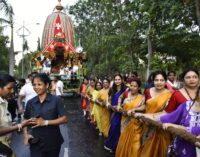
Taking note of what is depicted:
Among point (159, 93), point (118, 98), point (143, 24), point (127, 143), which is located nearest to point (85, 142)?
point (118, 98)

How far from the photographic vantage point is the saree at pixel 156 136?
5.36 meters

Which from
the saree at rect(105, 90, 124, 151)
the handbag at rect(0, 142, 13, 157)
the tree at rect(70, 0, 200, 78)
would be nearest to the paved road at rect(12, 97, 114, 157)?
the saree at rect(105, 90, 124, 151)

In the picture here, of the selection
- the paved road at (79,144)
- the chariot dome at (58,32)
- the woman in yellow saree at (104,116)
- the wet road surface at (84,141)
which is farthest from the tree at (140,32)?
the paved road at (79,144)

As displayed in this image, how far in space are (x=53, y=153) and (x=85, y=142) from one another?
15.9ft

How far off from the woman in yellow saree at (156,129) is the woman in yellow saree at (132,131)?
0.20 m

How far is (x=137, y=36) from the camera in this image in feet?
84.8

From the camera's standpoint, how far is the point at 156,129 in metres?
5.48

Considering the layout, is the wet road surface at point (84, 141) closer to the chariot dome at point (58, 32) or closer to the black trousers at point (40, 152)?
the black trousers at point (40, 152)

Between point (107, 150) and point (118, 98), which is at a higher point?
point (118, 98)

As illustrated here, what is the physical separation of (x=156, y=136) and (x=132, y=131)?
3.74 ft

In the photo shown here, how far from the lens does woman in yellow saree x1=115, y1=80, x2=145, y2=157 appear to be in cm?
636

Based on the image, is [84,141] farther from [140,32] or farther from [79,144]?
[140,32]

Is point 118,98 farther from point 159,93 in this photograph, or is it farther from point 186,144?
point 186,144

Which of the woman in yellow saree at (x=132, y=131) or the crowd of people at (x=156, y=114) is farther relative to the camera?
the woman in yellow saree at (x=132, y=131)
